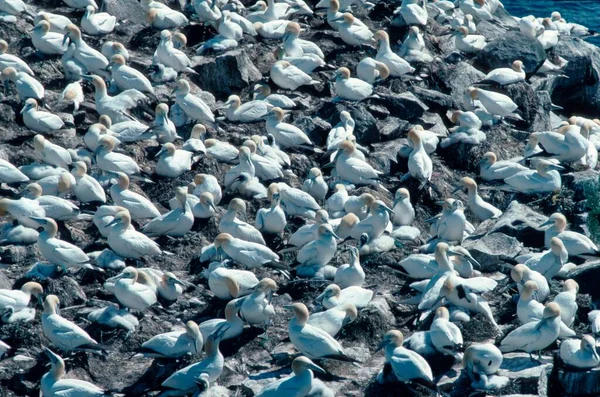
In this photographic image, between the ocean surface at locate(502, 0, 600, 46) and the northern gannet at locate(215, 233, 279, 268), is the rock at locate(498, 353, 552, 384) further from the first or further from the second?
the ocean surface at locate(502, 0, 600, 46)

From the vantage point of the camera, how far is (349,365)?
1212 cm

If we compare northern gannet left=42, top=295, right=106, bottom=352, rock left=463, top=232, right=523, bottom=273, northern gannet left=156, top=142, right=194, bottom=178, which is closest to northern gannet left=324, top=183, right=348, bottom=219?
rock left=463, top=232, right=523, bottom=273

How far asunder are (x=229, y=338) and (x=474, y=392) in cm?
254

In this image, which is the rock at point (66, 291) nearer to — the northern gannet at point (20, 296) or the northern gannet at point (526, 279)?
the northern gannet at point (20, 296)

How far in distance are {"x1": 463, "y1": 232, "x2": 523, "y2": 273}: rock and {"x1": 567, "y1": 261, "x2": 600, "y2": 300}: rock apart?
0.85 m

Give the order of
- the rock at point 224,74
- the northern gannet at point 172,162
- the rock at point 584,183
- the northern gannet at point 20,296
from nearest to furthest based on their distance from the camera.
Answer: the northern gannet at point 20,296
the northern gannet at point 172,162
the rock at point 584,183
the rock at point 224,74

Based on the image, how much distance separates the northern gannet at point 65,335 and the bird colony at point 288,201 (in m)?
0.03

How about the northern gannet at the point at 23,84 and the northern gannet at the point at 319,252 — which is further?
the northern gannet at the point at 23,84

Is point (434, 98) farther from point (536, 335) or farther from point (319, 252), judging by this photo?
point (536, 335)

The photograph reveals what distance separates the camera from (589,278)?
45.1 ft

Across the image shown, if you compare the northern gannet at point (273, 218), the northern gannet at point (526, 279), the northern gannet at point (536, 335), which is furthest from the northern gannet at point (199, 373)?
the northern gannet at point (526, 279)

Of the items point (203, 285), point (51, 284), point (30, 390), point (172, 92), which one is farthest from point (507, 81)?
point (30, 390)

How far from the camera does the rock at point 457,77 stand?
62.0ft

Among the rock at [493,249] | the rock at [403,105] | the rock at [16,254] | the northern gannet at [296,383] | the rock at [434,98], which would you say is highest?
the northern gannet at [296,383]
